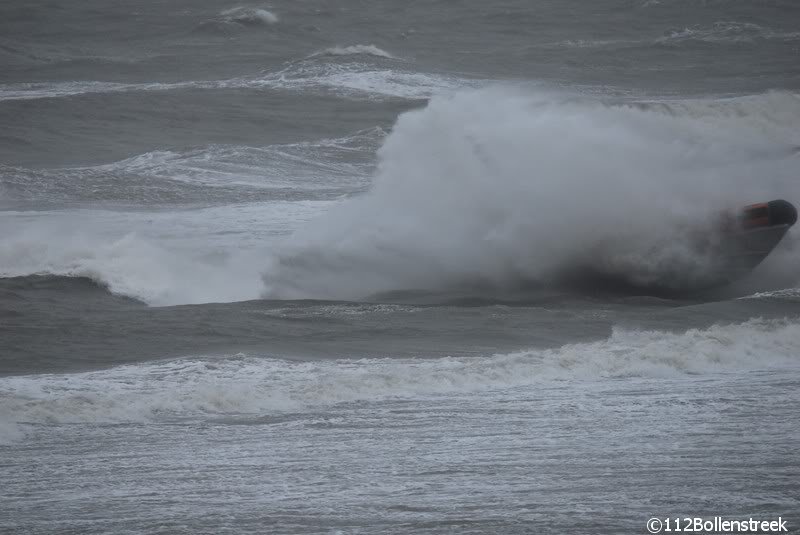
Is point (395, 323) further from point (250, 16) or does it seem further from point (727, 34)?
point (250, 16)

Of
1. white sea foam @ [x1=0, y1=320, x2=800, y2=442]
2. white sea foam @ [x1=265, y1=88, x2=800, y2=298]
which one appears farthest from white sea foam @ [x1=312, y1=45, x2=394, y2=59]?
white sea foam @ [x1=0, y1=320, x2=800, y2=442]

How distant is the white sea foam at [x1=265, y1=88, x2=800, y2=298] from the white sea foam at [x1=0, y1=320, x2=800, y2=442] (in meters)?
2.99

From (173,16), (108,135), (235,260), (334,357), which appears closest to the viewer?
(334,357)

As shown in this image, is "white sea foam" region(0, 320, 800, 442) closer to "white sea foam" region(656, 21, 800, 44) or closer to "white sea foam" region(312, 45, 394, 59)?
"white sea foam" region(312, 45, 394, 59)

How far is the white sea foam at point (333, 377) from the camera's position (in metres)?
8.36

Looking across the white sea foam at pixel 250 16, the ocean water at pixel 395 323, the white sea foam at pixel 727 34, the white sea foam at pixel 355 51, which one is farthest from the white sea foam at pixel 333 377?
the white sea foam at pixel 250 16

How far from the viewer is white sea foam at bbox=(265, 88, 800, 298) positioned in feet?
42.9

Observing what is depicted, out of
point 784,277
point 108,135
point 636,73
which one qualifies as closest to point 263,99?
point 108,135

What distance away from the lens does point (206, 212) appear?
18.5 metres

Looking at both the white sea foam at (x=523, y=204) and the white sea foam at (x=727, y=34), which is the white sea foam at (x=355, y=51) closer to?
the white sea foam at (x=727, y=34)

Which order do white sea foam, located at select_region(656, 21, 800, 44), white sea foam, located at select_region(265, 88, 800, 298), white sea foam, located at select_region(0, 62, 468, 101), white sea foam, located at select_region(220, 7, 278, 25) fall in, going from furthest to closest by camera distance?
white sea foam, located at select_region(220, 7, 278, 25)
white sea foam, located at select_region(656, 21, 800, 44)
white sea foam, located at select_region(0, 62, 468, 101)
white sea foam, located at select_region(265, 88, 800, 298)

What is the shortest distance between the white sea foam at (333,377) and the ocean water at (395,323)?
33 mm

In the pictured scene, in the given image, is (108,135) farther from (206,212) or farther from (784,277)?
(784,277)

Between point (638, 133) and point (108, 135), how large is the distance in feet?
49.1
